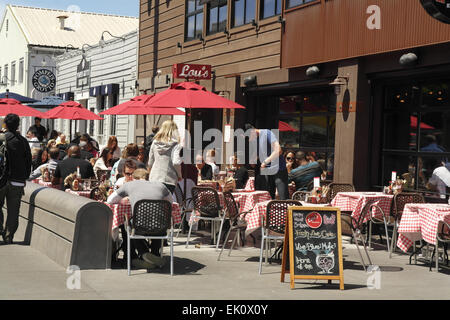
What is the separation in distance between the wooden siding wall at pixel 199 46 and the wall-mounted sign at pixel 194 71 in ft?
1.28

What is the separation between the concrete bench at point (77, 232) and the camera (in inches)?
364

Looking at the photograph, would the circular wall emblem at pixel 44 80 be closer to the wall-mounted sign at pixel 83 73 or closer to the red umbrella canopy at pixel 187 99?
the wall-mounted sign at pixel 83 73

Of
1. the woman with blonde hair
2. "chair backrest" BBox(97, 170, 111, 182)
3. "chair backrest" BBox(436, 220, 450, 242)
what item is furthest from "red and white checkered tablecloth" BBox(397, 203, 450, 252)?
"chair backrest" BBox(97, 170, 111, 182)

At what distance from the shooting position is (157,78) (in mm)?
23406

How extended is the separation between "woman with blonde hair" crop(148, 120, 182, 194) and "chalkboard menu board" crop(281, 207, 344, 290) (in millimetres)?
3414

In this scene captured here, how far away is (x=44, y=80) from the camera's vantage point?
39844mm

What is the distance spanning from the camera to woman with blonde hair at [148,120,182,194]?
11602 mm

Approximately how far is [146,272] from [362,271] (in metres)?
2.70

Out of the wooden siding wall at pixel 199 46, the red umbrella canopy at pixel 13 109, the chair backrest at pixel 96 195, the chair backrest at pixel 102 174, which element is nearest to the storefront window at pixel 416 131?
the wooden siding wall at pixel 199 46

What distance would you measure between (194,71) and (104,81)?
1210cm

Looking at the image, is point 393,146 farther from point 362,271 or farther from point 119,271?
point 119,271

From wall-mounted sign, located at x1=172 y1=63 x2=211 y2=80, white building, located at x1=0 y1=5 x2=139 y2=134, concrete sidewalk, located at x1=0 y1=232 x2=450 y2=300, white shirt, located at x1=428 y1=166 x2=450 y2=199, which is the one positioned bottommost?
concrete sidewalk, located at x1=0 y1=232 x2=450 y2=300

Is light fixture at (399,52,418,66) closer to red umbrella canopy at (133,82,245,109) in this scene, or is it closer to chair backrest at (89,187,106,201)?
red umbrella canopy at (133,82,245,109)

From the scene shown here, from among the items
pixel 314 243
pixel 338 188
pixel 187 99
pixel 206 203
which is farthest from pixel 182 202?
pixel 314 243
